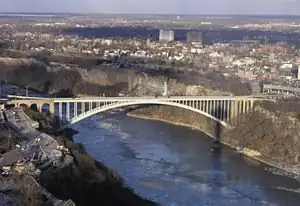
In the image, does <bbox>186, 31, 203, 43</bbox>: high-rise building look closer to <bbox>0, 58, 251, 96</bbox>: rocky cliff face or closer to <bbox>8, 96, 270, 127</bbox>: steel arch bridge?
<bbox>0, 58, 251, 96</bbox>: rocky cliff face

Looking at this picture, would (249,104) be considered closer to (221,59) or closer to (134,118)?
(134,118)

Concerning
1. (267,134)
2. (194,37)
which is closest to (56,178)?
(267,134)

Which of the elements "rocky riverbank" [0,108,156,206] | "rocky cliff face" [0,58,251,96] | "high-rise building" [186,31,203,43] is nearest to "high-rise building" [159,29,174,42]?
"high-rise building" [186,31,203,43]

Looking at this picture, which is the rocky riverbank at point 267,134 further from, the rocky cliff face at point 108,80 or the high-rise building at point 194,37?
the high-rise building at point 194,37

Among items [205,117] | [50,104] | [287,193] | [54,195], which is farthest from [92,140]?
[54,195]

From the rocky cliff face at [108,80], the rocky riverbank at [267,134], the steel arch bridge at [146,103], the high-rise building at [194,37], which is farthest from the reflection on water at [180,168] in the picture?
the high-rise building at [194,37]
